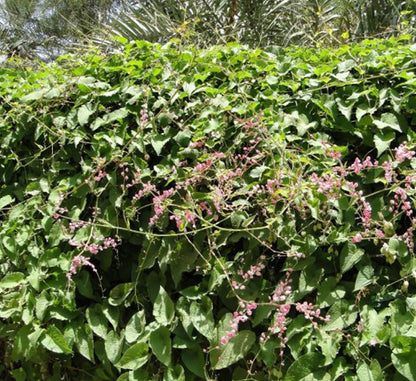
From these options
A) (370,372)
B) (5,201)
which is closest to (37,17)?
(5,201)

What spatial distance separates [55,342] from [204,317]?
51 centimetres

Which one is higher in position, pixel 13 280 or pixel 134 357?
pixel 13 280

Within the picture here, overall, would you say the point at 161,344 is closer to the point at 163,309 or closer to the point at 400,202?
the point at 163,309

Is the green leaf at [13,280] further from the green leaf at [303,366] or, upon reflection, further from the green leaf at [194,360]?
the green leaf at [303,366]

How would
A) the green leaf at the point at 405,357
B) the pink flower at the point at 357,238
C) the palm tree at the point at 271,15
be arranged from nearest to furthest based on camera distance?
the green leaf at the point at 405,357, the pink flower at the point at 357,238, the palm tree at the point at 271,15

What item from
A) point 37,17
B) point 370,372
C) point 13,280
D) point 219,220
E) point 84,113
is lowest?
point 370,372

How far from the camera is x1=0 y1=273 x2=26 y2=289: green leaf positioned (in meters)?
1.83

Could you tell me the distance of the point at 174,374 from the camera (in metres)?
1.63

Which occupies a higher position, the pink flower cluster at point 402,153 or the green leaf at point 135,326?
the pink flower cluster at point 402,153

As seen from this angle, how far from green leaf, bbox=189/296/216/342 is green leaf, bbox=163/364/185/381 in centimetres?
14

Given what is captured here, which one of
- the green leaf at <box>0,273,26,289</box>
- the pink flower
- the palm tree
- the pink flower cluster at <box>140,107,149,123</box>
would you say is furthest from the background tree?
the pink flower

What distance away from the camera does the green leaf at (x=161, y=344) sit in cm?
161

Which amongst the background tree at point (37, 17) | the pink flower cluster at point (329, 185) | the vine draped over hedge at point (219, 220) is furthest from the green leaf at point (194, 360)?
the background tree at point (37, 17)

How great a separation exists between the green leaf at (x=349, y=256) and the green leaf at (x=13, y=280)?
3.56 ft
